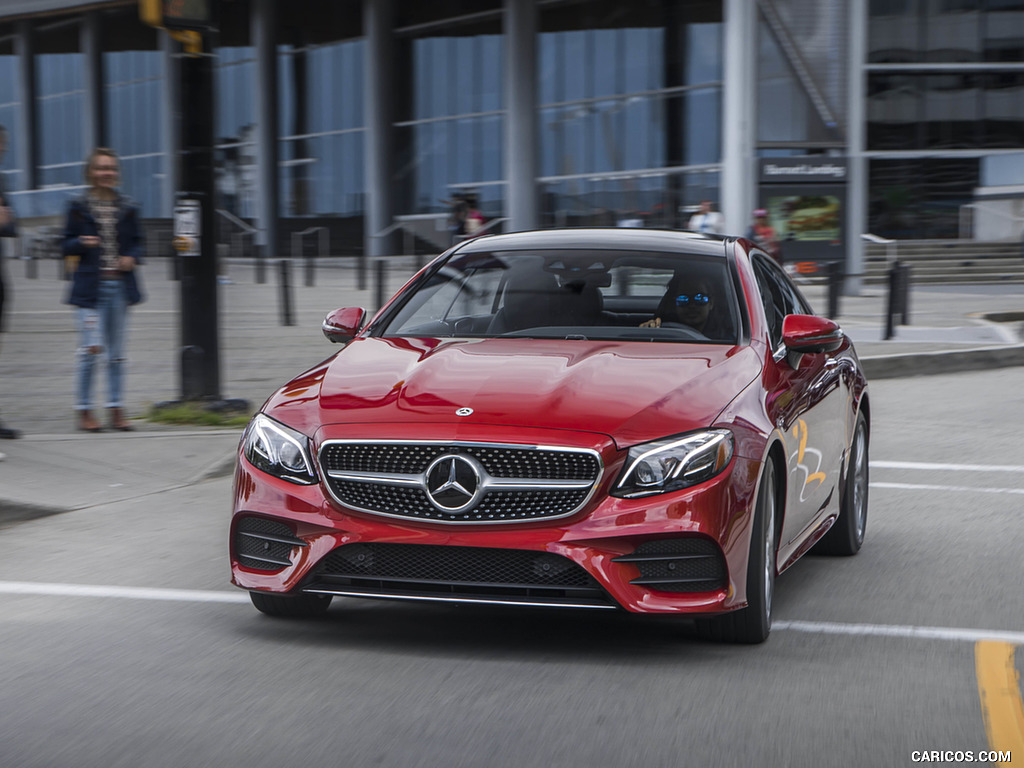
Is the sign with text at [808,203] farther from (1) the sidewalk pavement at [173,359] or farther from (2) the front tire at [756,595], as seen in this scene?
(2) the front tire at [756,595]

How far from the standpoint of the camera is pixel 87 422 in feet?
35.1

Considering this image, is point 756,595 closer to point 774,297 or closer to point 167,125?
point 774,297

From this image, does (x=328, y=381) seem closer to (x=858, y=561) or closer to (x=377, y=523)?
(x=377, y=523)

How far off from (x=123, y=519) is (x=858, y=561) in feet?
12.8

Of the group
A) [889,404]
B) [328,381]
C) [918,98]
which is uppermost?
[918,98]

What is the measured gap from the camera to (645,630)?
550 centimetres

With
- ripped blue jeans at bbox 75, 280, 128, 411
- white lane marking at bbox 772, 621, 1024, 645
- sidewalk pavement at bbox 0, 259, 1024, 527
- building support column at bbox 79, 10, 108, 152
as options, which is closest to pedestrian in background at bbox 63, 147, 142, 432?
ripped blue jeans at bbox 75, 280, 128, 411

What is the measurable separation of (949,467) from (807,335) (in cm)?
494

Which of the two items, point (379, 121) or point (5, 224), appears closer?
point (5, 224)

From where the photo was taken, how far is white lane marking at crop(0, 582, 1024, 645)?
5570mm

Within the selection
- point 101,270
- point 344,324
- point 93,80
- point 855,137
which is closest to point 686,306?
point 344,324

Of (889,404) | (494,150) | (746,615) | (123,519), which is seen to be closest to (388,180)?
(494,150)

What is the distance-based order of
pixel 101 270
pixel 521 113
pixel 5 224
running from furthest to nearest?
pixel 521 113
pixel 101 270
pixel 5 224

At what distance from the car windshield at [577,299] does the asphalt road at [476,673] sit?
47.3 inches
